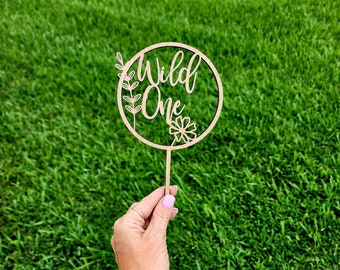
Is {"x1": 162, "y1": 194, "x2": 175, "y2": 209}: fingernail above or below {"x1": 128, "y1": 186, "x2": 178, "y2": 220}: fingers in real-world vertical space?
above

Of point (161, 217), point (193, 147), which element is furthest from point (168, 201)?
point (193, 147)

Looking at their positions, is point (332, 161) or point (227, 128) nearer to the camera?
point (332, 161)

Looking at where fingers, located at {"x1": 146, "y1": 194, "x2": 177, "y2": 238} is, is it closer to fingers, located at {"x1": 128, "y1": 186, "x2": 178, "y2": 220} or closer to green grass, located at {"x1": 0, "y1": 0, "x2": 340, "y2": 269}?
fingers, located at {"x1": 128, "y1": 186, "x2": 178, "y2": 220}

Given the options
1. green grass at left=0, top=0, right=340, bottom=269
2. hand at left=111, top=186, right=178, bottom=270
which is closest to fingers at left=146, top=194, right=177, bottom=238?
hand at left=111, top=186, right=178, bottom=270

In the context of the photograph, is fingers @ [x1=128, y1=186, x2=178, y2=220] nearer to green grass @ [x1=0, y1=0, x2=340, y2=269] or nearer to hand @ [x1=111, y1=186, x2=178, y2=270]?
hand @ [x1=111, y1=186, x2=178, y2=270]

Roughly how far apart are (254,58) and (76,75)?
1048 mm

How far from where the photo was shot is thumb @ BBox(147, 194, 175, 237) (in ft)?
4.69

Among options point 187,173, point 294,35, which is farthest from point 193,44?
point 187,173

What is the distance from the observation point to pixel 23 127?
2.58m

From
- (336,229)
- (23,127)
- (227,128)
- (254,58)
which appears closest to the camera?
(336,229)

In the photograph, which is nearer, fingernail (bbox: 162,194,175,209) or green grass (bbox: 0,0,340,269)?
fingernail (bbox: 162,194,175,209)

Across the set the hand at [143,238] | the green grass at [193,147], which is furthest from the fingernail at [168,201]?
the green grass at [193,147]

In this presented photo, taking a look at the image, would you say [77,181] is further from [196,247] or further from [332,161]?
[332,161]

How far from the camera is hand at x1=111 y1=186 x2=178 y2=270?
4.64 ft
